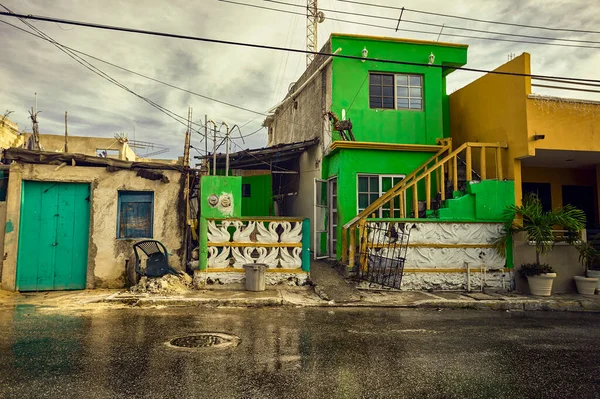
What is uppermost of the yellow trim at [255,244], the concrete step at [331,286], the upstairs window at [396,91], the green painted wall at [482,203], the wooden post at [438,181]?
the upstairs window at [396,91]

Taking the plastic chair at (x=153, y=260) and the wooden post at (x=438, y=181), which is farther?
the wooden post at (x=438, y=181)

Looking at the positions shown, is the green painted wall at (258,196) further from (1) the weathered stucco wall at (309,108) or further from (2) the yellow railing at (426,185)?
(2) the yellow railing at (426,185)

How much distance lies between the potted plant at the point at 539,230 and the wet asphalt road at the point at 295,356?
2.31 metres

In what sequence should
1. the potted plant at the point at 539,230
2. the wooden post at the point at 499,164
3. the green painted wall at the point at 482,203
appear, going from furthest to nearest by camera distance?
1. the wooden post at the point at 499,164
2. the green painted wall at the point at 482,203
3. the potted plant at the point at 539,230

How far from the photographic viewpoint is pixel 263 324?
6.80 metres

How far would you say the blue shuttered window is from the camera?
33.2 ft

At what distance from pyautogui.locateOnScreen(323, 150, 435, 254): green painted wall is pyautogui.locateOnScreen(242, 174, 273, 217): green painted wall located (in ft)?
12.7

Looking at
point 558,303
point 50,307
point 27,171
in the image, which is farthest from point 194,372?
point 558,303

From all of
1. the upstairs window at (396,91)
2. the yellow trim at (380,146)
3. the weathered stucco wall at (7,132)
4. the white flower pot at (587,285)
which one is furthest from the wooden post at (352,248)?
the weathered stucco wall at (7,132)

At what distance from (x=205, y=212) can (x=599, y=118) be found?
1094 centimetres

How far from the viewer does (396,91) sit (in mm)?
13328

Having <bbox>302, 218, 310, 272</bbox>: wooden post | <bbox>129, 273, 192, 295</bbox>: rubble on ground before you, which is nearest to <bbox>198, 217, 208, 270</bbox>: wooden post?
<bbox>129, 273, 192, 295</bbox>: rubble on ground

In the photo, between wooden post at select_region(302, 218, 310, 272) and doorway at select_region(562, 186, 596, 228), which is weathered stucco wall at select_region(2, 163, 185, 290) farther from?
doorway at select_region(562, 186, 596, 228)

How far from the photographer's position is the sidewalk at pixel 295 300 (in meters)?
8.26
